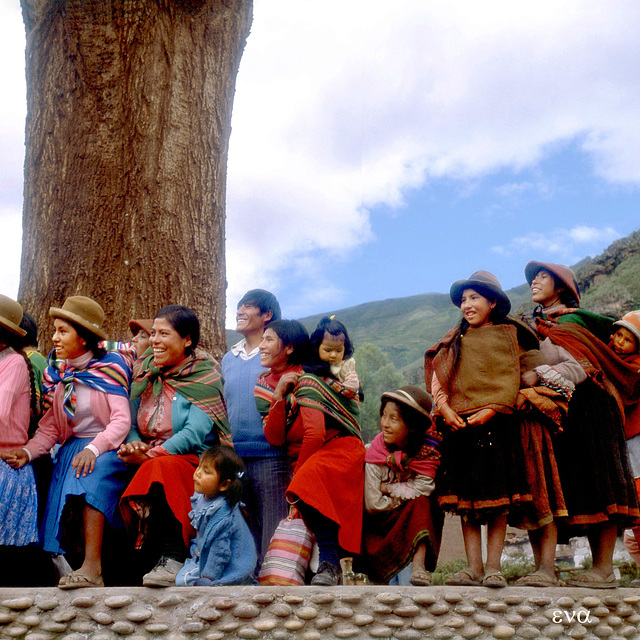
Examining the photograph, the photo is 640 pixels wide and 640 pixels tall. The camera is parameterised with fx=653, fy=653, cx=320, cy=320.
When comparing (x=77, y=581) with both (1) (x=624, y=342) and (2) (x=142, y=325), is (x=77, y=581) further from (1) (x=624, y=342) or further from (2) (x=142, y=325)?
(1) (x=624, y=342)

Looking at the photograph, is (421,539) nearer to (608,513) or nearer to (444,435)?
(444,435)

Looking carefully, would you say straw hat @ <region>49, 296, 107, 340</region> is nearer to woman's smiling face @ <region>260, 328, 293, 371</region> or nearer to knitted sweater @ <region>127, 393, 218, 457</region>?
knitted sweater @ <region>127, 393, 218, 457</region>

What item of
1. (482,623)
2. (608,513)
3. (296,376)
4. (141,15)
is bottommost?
(482,623)

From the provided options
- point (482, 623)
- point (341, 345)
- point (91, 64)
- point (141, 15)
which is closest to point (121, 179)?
point (91, 64)

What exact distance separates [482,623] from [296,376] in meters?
1.74

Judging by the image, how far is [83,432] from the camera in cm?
393

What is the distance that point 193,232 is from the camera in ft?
18.6

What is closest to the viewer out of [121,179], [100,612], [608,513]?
[100,612]

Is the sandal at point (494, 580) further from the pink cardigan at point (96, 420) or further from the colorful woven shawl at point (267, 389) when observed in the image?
the pink cardigan at point (96, 420)

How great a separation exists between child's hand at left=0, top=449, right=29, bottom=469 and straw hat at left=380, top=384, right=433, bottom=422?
7.03 feet

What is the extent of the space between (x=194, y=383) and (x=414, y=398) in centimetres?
137

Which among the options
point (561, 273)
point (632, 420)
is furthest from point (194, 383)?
point (632, 420)

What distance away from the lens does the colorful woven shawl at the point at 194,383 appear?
395 centimetres

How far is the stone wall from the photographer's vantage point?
3232 mm
